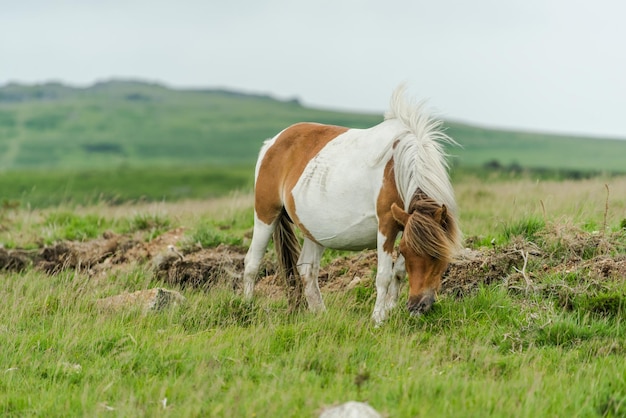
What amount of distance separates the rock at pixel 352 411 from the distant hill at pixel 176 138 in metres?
90.7

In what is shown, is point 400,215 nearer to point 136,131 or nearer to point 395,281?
point 395,281

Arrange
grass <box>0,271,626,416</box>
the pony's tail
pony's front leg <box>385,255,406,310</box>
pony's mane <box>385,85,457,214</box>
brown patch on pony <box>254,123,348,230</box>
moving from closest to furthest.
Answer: grass <box>0,271,626,416</box>
pony's mane <box>385,85,457,214</box>
pony's front leg <box>385,255,406,310</box>
brown patch on pony <box>254,123,348,230</box>
the pony's tail

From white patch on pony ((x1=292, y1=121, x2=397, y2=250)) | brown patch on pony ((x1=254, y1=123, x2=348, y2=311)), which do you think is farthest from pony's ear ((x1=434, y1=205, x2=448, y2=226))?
brown patch on pony ((x1=254, y1=123, x2=348, y2=311))

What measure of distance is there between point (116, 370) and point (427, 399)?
2.76 m

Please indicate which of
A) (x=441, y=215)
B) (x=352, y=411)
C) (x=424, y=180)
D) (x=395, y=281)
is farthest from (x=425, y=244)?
(x=352, y=411)

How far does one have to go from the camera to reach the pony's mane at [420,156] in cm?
744

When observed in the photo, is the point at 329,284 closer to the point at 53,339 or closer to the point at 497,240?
the point at 497,240

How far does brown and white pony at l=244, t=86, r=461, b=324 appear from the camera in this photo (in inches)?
286

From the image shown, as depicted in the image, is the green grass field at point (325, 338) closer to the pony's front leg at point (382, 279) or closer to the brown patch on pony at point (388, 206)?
the pony's front leg at point (382, 279)

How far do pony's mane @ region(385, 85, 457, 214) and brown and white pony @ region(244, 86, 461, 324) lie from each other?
11 millimetres

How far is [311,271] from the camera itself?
29.8 feet

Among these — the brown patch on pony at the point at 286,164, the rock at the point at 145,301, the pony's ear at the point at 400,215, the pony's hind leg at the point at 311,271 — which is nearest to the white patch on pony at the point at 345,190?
the brown patch on pony at the point at 286,164

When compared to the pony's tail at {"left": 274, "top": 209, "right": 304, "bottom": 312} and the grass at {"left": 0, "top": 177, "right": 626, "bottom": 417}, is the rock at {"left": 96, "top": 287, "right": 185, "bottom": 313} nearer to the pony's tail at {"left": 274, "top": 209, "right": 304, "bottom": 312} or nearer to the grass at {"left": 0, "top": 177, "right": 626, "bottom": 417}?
the grass at {"left": 0, "top": 177, "right": 626, "bottom": 417}

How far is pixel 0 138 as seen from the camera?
142m
